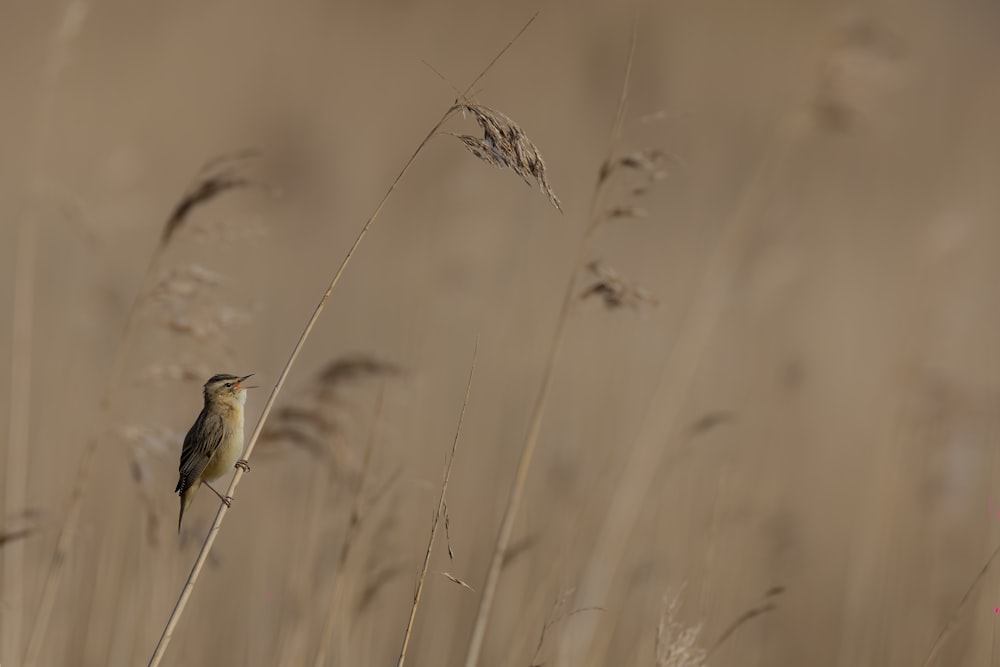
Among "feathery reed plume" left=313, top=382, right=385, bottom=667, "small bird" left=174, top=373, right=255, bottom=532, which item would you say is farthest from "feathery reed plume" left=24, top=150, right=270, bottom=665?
"feathery reed plume" left=313, top=382, right=385, bottom=667

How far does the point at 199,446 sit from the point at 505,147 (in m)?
0.97

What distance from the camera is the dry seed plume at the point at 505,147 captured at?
1592 millimetres

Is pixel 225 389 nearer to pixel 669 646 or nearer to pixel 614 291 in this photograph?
pixel 614 291

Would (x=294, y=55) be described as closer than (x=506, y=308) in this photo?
No

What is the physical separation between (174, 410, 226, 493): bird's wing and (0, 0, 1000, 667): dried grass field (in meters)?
0.14

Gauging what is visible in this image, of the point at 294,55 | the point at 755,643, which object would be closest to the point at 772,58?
the point at 294,55

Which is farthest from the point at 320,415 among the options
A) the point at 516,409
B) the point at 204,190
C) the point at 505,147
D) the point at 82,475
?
the point at 516,409

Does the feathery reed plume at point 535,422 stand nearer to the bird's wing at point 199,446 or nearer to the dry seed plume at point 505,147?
the dry seed plume at point 505,147

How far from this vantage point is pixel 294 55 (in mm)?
17688

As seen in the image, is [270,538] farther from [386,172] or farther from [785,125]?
[386,172]

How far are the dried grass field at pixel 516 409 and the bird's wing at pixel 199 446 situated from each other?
0.14 metres

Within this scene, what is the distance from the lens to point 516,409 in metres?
4.64

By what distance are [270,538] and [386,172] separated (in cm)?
611

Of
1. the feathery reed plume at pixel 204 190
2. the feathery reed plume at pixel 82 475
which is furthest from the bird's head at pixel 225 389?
the feathery reed plume at pixel 204 190
